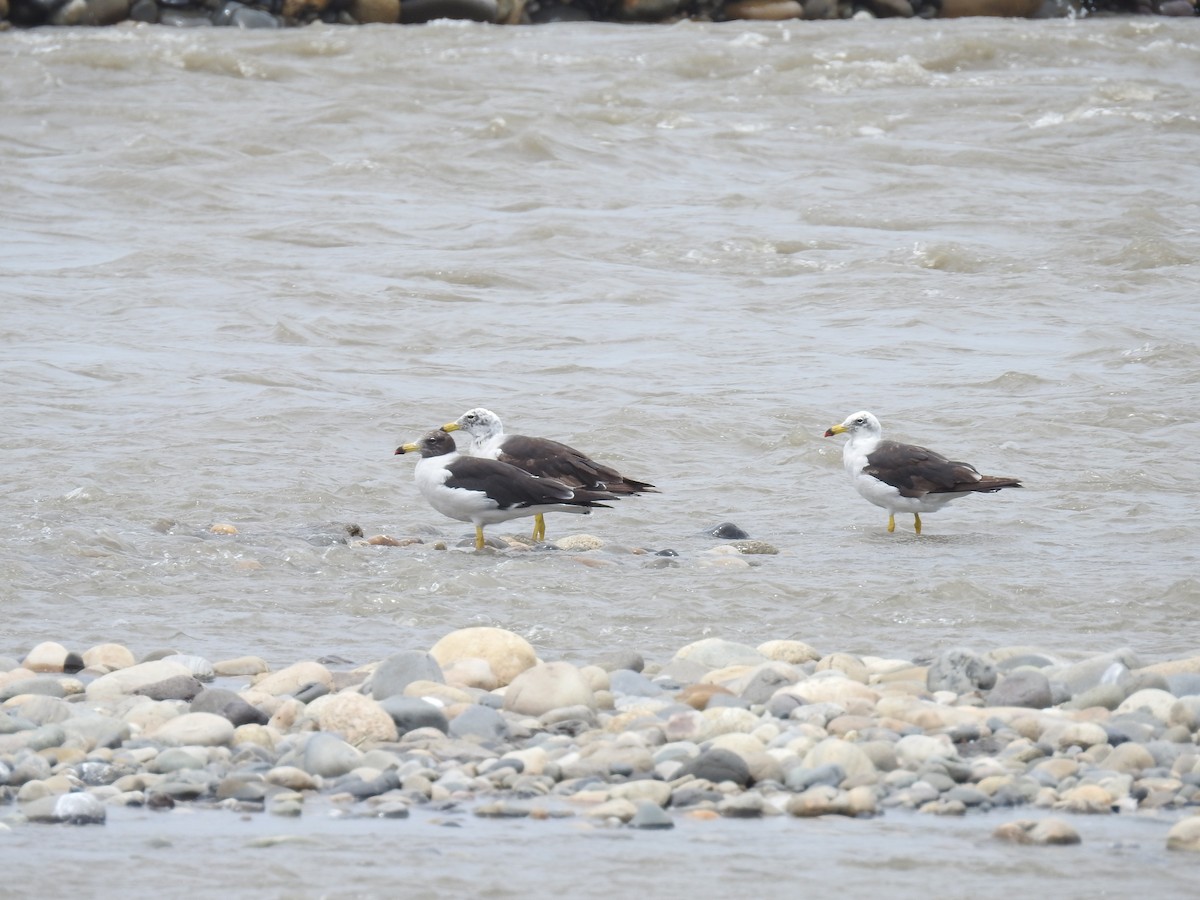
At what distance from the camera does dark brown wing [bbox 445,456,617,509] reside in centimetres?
875

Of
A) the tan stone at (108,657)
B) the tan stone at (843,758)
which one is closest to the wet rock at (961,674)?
the tan stone at (843,758)

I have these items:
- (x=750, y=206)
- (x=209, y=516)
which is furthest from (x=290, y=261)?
(x=209, y=516)

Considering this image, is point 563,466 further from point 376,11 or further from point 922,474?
point 376,11

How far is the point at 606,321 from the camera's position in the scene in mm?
15453

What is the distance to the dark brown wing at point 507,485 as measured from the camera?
8.75m

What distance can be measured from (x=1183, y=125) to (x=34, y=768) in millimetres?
23193

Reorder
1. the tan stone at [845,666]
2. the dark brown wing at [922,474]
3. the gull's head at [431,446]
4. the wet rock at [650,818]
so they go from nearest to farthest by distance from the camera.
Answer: the wet rock at [650,818]
the tan stone at [845,666]
the gull's head at [431,446]
the dark brown wing at [922,474]

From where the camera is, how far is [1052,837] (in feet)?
14.8

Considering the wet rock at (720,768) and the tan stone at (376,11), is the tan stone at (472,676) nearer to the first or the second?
the wet rock at (720,768)

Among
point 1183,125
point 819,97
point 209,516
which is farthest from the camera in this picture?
point 819,97

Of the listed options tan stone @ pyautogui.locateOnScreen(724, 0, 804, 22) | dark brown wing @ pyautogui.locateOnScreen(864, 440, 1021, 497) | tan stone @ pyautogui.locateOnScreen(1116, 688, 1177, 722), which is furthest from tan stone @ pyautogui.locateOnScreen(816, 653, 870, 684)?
tan stone @ pyautogui.locateOnScreen(724, 0, 804, 22)

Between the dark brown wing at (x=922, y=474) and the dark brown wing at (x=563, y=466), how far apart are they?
1.26 meters

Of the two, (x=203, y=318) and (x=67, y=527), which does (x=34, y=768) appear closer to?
(x=67, y=527)

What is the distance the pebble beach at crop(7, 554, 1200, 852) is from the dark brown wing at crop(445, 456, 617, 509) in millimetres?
2416
